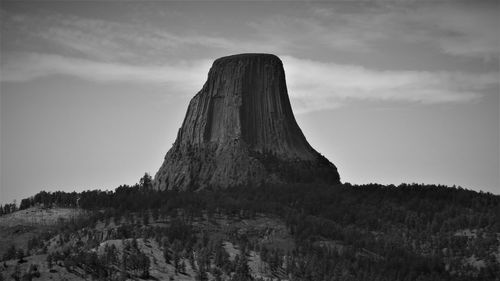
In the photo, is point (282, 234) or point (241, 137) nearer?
point (282, 234)

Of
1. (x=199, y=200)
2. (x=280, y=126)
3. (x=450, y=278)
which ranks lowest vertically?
(x=450, y=278)

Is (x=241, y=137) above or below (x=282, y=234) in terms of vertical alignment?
above

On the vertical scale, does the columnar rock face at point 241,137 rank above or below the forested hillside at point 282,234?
above

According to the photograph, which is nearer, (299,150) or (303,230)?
(303,230)

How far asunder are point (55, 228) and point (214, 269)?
118ft

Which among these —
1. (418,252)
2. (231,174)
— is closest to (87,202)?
(231,174)

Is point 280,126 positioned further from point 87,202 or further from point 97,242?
point 97,242

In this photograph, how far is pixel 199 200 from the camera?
526ft

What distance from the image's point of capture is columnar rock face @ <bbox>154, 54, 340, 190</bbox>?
181875mm

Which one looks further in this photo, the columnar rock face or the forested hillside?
the columnar rock face

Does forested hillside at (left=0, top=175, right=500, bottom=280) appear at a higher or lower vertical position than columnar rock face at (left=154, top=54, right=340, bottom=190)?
lower

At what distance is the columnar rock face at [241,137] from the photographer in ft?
597

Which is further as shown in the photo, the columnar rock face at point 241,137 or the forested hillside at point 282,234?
the columnar rock face at point 241,137

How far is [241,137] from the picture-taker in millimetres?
184625
